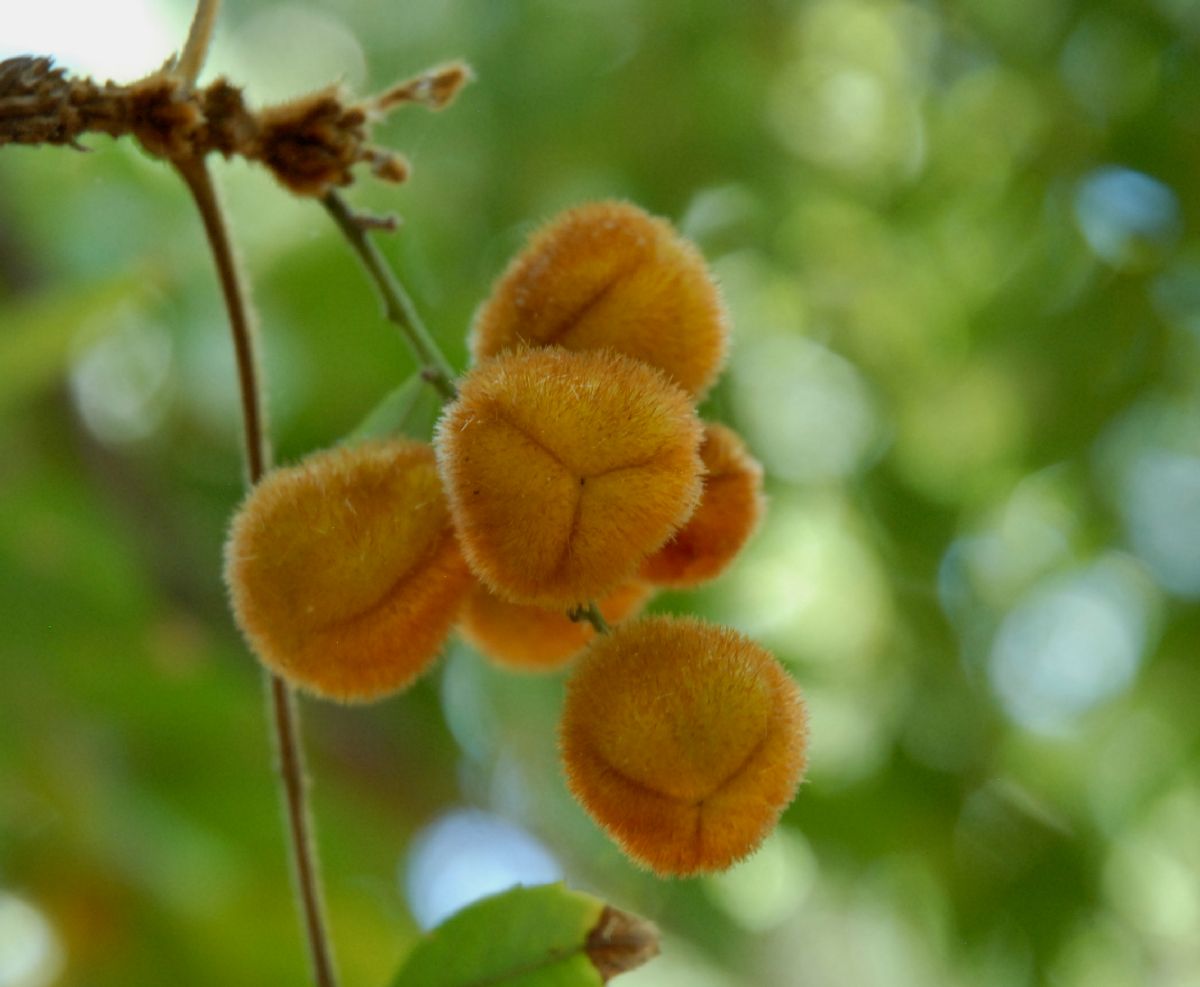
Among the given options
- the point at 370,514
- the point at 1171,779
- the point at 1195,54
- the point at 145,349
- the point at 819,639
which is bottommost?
the point at 1171,779

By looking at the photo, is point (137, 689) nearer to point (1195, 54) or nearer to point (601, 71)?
point (601, 71)

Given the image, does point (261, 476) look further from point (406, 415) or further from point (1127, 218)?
point (1127, 218)

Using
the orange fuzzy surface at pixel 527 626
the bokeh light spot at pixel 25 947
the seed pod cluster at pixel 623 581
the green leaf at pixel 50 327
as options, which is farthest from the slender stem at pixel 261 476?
the bokeh light spot at pixel 25 947

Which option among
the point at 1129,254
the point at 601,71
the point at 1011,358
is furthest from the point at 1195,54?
the point at 601,71

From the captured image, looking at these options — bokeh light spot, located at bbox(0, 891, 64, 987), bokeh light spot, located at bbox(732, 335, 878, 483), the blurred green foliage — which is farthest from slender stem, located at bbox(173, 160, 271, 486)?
bokeh light spot, located at bbox(732, 335, 878, 483)

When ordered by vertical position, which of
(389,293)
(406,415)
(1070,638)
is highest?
(389,293)

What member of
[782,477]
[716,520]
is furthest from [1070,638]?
[716,520]
